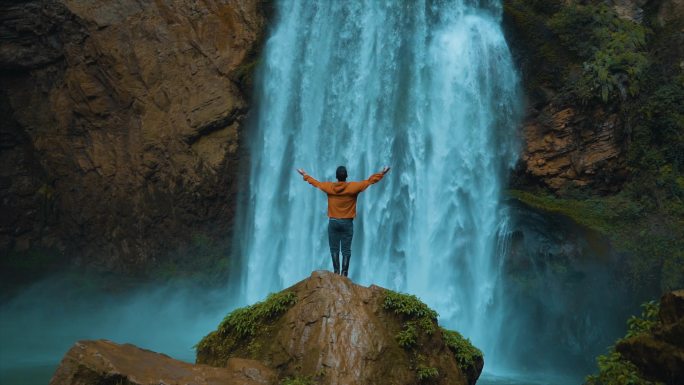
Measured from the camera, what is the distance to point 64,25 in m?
20.6

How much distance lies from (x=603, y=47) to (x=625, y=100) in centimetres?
167

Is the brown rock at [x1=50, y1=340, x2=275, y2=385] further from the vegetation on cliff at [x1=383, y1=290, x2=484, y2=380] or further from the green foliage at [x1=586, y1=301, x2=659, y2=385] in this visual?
the green foliage at [x1=586, y1=301, x2=659, y2=385]

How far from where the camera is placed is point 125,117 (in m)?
20.8

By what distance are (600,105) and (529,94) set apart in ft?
6.02

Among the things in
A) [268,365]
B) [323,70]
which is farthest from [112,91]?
[268,365]

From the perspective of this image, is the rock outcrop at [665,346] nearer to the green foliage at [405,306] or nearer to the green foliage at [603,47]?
the green foliage at [405,306]

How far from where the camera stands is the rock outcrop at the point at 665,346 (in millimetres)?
5457

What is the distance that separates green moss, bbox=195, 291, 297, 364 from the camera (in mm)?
6512

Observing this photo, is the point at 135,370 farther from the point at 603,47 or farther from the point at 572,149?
the point at 603,47

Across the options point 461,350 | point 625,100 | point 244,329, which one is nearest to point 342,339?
point 244,329

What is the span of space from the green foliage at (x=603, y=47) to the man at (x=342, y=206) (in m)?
10.7

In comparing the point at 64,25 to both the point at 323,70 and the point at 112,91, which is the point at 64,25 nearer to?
the point at 112,91

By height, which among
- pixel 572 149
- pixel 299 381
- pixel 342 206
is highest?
pixel 572 149

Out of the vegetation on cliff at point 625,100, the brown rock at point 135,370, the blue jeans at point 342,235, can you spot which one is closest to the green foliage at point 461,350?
the blue jeans at point 342,235
